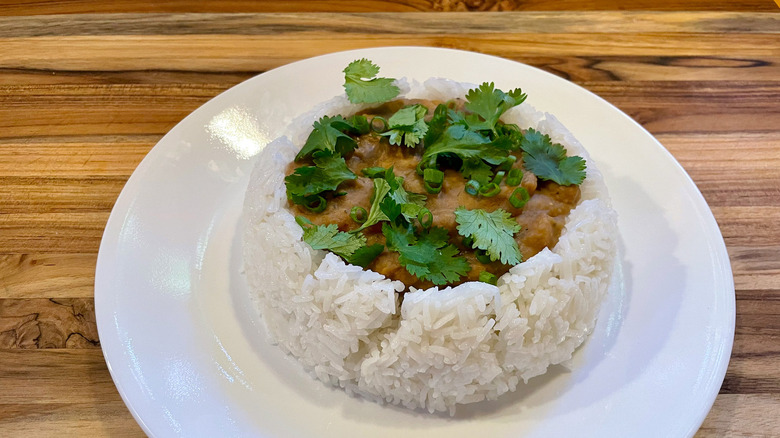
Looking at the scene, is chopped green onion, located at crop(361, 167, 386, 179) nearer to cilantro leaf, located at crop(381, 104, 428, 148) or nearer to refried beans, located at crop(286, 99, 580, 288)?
refried beans, located at crop(286, 99, 580, 288)

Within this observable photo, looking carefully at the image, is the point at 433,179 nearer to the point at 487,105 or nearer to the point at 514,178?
the point at 514,178

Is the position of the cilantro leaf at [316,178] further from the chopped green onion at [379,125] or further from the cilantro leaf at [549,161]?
the cilantro leaf at [549,161]

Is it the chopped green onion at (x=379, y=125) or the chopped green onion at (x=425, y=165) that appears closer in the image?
the chopped green onion at (x=425, y=165)

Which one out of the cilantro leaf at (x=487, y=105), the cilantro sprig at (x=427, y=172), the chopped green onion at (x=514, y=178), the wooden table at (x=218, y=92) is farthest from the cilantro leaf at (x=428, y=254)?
the wooden table at (x=218, y=92)

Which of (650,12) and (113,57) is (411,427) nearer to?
(113,57)

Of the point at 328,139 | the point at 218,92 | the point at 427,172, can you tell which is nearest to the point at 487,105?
the point at 427,172

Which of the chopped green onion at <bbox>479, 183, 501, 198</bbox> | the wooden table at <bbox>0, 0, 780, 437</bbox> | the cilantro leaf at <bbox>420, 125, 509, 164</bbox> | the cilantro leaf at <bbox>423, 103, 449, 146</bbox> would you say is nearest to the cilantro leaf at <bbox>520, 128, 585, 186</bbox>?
the cilantro leaf at <bbox>420, 125, 509, 164</bbox>

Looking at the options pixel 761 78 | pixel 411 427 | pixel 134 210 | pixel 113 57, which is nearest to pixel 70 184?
pixel 134 210
